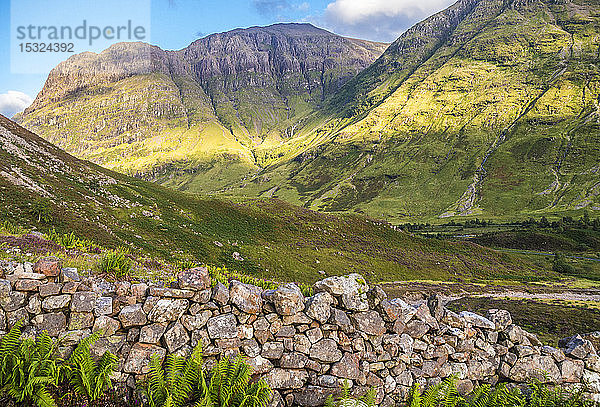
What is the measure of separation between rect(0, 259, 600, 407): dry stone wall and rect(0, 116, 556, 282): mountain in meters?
20.6

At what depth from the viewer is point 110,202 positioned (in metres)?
39.0

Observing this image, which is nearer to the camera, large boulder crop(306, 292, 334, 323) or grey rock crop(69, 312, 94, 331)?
grey rock crop(69, 312, 94, 331)

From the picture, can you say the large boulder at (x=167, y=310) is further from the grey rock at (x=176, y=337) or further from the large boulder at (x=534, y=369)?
the large boulder at (x=534, y=369)

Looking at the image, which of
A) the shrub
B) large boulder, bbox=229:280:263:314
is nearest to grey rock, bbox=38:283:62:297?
the shrub

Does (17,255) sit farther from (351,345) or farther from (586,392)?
(586,392)

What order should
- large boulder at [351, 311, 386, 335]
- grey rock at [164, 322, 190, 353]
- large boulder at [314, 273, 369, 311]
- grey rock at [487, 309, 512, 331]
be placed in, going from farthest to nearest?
1. grey rock at [487, 309, 512, 331]
2. large boulder at [314, 273, 369, 311]
3. large boulder at [351, 311, 386, 335]
4. grey rock at [164, 322, 190, 353]

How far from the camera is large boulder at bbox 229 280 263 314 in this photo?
8039mm

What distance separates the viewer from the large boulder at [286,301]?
822 centimetres

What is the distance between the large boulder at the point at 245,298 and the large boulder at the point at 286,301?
0.35m

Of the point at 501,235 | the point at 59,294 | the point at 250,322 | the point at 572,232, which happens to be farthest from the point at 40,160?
the point at 572,232

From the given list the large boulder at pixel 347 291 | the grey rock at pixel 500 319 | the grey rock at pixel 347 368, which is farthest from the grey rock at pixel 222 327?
the grey rock at pixel 500 319

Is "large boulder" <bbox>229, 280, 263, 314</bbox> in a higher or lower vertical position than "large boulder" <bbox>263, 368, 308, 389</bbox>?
higher

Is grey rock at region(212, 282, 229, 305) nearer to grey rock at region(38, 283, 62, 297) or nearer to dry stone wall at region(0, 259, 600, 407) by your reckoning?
dry stone wall at region(0, 259, 600, 407)

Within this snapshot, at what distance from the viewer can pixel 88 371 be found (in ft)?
22.2
